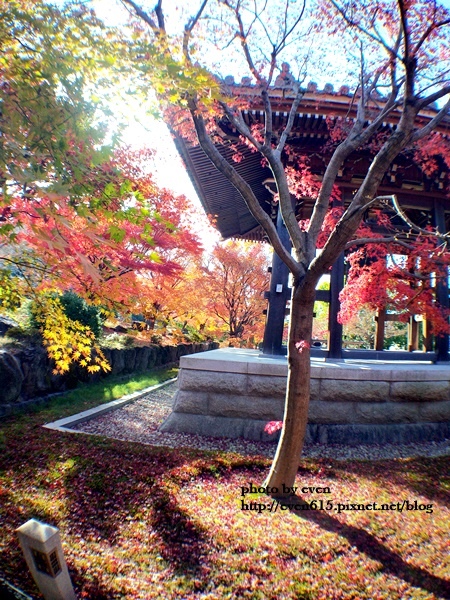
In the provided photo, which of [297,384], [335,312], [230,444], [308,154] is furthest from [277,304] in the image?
[297,384]

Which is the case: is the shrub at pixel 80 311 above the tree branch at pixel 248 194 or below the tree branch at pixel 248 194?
below

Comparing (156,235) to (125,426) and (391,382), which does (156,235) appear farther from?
(391,382)

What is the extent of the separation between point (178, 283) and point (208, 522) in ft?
38.9

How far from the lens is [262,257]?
601 inches

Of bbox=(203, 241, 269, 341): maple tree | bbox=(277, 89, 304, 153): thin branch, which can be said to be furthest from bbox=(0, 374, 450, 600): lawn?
bbox=(203, 241, 269, 341): maple tree

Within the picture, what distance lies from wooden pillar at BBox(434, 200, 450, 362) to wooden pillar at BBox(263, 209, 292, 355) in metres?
3.07

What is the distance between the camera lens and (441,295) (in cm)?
661

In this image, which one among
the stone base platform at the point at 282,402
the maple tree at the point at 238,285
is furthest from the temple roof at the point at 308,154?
the maple tree at the point at 238,285

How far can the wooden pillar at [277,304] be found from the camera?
6457 millimetres

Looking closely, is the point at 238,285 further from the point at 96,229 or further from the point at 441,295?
the point at 96,229

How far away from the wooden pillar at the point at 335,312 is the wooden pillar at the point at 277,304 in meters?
0.86

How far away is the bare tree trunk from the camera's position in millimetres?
3004

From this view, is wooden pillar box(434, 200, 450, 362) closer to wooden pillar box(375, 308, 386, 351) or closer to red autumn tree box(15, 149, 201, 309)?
wooden pillar box(375, 308, 386, 351)

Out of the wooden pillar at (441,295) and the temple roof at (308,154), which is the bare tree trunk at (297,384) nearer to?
the temple roof at (308,154)
